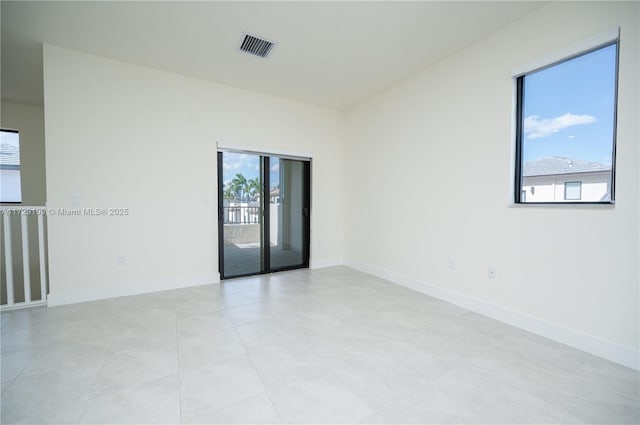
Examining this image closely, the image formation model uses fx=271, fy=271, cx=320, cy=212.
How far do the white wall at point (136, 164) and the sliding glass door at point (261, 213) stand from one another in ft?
0.69

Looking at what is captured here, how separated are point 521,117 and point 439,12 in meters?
1.24

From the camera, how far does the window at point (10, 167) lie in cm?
446

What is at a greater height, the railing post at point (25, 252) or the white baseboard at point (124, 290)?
the railing post at point (25, 252)

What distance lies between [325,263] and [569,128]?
3752 mm

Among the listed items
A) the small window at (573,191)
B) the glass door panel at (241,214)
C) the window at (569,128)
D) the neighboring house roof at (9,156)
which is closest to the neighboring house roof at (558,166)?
the window at (569,128)

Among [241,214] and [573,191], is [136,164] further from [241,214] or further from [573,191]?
[573,191]

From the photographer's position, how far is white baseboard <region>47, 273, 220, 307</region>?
305 centimetres

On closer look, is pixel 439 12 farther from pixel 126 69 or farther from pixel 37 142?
pixel 37 142

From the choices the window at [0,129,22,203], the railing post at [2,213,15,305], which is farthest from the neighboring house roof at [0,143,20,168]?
the railing post at [2,213,15,305]

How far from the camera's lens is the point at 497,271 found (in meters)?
2.73

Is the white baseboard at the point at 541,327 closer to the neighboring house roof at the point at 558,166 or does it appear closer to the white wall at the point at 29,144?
the neighboring house roof at the point at 558,166

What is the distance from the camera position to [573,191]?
226 cm

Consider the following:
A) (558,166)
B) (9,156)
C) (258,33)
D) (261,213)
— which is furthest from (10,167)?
(558,166)

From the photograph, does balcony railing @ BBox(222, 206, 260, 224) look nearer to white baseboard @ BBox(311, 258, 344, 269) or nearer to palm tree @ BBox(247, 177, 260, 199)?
palm tree @ BBox(247, 177, 260, 199)
